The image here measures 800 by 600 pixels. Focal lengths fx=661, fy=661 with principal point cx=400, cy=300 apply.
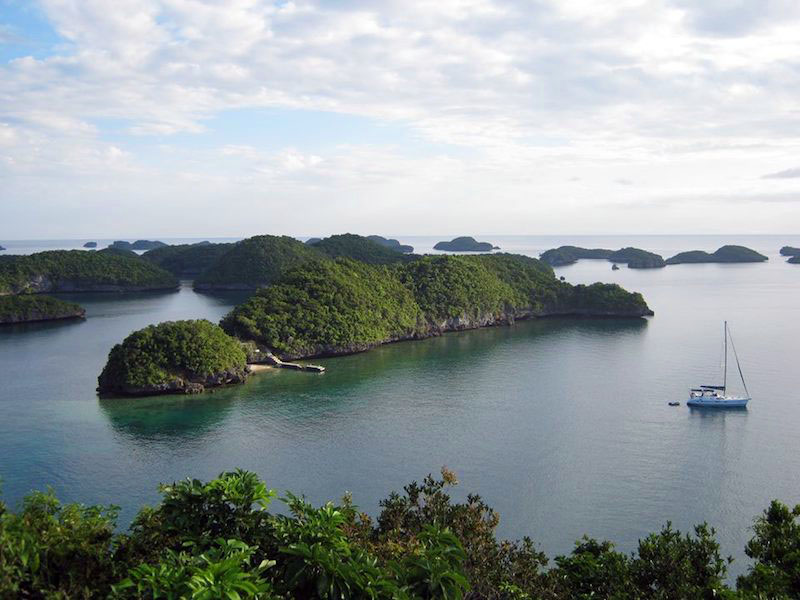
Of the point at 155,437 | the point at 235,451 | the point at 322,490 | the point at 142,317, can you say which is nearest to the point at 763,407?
the point at 322,490

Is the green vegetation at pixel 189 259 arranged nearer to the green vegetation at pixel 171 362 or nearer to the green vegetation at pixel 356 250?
the green vegetation at pixel 356 250

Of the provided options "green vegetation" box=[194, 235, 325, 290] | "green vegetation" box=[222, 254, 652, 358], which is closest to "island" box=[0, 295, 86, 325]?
"green vegetation" box=[222, 254, 652, 358]

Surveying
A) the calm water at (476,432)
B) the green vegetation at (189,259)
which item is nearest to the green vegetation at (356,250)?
the green vegetation at (189,259)

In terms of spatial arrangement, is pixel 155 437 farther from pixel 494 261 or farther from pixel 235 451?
pixel 494 261

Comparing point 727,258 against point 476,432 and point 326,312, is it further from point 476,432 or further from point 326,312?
point 476,432

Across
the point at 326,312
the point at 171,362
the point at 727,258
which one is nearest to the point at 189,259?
the point at 326,312

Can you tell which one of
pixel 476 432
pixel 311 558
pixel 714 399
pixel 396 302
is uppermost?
pixel 396 302
